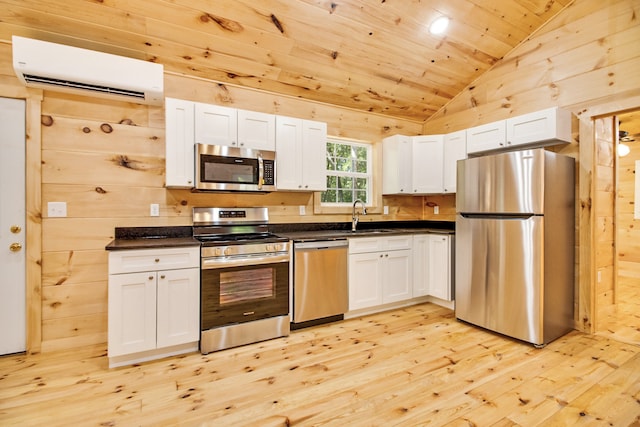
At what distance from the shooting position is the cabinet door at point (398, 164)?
13.5ft

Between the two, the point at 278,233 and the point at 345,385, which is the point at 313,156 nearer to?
the point at 278,233

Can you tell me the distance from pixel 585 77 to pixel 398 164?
1.98 meters

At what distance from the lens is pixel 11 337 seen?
2.55 m

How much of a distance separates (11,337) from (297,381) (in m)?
2.35

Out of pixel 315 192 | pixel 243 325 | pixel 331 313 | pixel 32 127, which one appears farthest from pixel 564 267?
pixel 32 127

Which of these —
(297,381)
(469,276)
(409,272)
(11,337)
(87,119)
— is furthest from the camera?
(409,272)

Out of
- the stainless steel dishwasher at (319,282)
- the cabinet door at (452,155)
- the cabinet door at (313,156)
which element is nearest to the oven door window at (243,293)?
the stainless steel dishwasher at (319,282)

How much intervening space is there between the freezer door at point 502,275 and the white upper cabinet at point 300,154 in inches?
62.9

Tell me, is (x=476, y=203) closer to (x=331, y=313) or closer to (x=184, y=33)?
(x=331, y=313)

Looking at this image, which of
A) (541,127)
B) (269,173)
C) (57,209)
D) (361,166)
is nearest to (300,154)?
(269,173)

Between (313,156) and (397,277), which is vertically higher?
(313,156)

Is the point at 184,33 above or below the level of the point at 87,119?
above

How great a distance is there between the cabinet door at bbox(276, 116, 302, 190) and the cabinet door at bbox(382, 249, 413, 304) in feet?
4.41

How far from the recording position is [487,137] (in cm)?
348
